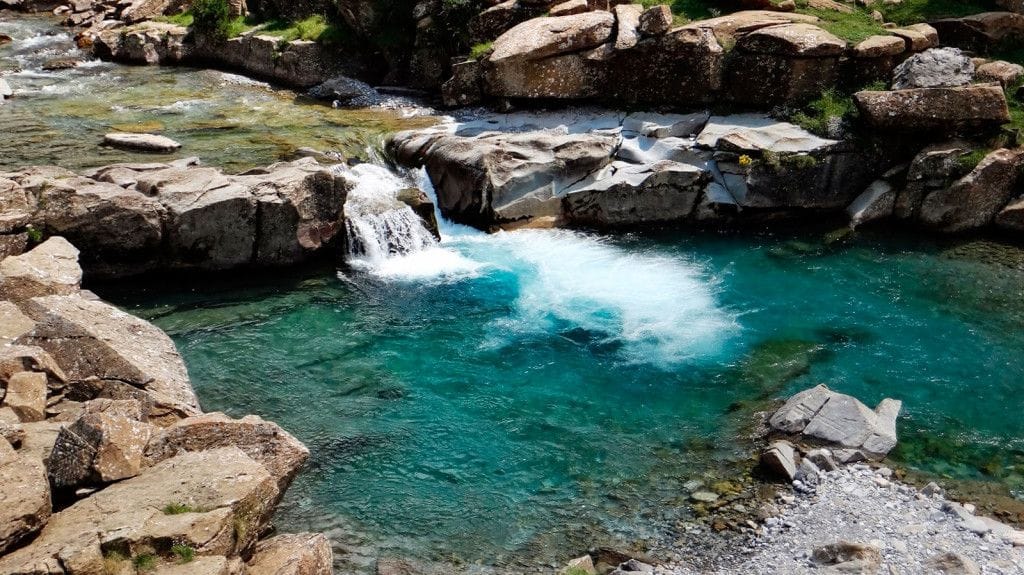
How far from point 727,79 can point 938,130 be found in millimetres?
5603

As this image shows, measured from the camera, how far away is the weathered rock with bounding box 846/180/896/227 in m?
21.0

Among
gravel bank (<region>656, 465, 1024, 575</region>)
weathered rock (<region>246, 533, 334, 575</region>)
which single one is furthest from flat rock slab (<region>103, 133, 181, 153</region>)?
gravel bank (<region>656, 465, 1024, 575</region>)

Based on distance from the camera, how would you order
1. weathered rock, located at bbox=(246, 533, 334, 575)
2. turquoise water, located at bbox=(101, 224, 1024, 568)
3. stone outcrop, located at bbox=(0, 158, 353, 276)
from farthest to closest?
stone outcrop, located at bbox=(0, 158, 353, 276), turquoise water, located at bbox=(101, 224, 1024, 568), weathered rock, located at bbox=(246, 533, 334, 575)

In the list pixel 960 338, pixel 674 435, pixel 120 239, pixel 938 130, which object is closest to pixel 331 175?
pixel 120 239

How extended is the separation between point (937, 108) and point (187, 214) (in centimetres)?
1810

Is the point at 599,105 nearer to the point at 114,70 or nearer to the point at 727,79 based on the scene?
the point at 727,79

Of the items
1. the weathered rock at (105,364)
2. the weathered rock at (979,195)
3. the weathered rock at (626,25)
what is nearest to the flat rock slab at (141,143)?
the weathered rock at (105,364)

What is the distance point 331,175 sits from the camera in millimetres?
19094

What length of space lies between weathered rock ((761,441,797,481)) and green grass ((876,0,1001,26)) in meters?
18.0

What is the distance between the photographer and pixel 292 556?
9.05 metres

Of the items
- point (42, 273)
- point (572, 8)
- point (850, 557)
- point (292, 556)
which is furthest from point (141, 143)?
point (850, 557)

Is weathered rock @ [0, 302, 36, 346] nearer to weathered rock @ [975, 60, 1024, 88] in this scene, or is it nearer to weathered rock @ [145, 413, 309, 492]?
weathered rock @ [145, 413, 309, 492]

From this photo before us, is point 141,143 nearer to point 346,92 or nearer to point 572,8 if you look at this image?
point 346,92

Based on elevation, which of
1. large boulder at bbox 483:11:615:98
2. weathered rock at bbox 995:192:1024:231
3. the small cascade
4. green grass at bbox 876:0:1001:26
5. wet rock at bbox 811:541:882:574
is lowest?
wet rock at bbox 811:541:882:574
